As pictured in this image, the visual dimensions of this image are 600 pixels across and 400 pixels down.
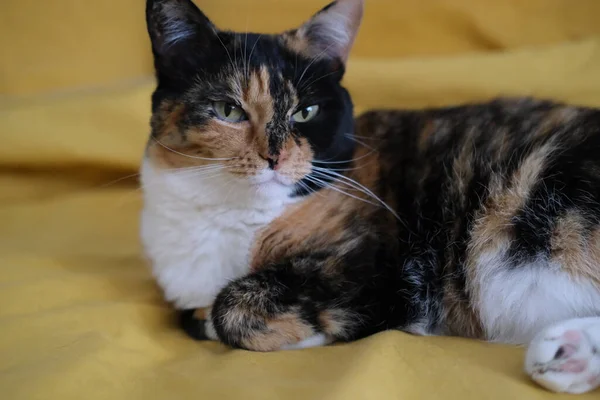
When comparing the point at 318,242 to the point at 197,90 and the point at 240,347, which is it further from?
the point at 197,90

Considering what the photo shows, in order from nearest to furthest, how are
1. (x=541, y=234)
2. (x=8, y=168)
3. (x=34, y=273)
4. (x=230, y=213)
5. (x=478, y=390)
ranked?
(x=478, y=390) < (x=541, y=234) < (x=230, y=213) < (x=34, y=273) < (x=8, y=168)

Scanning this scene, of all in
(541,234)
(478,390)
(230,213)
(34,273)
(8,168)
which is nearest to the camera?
(478,390)

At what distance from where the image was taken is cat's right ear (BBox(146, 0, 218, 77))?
114 centimetres

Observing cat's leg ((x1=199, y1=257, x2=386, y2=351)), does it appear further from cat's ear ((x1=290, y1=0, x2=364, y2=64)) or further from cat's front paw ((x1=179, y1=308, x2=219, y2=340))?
cat's ear ((x1=290, y1=0, x2=364, y2=64))

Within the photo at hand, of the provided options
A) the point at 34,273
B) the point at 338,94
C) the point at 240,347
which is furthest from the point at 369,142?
the point at 34,273

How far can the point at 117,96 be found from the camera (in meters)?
1.89

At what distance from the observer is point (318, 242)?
1.14 meters

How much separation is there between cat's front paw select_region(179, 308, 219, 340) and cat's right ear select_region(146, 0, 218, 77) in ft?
1.57

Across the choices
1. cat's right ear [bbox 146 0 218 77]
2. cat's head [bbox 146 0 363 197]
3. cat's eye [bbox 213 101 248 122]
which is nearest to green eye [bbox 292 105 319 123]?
cat's head [bbox 146 0 363 197]

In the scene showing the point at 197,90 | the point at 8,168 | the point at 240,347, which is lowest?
the point at 8,168

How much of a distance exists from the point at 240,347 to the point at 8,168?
119 centimetres

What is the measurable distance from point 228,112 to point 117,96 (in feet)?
2.99

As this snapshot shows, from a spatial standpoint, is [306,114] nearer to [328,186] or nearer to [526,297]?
[328,186]

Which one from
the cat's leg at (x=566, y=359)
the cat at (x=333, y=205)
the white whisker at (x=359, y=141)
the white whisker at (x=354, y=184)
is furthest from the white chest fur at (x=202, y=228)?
the cat's leg at (x=566, y=359)
